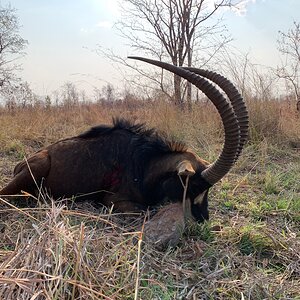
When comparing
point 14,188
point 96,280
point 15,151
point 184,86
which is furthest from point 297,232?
point 184,86

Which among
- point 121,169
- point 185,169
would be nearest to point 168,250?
point 185,169

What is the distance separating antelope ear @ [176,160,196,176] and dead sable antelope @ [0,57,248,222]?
0.10 ft

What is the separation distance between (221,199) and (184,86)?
5459mm

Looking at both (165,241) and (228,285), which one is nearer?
(228,285)

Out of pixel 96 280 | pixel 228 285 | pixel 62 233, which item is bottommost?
pixel 228 285

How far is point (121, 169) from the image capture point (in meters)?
3.69

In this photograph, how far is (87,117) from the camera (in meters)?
9.94

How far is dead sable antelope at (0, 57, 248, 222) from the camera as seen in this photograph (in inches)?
131

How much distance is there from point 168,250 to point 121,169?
1202mm

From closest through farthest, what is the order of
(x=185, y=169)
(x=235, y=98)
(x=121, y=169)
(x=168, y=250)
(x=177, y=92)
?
(x=168, y=250) → (x=185, y=169) → (x=235, y=98) → (x=121, y=169) → (x=177, y=92)

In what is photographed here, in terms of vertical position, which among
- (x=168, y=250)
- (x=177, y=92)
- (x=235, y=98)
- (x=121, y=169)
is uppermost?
(x=177, y=92)

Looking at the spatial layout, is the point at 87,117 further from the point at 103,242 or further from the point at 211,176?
the point at 103,242

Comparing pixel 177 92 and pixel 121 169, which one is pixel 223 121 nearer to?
pixel 121 169

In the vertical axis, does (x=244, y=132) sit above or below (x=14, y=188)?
above
